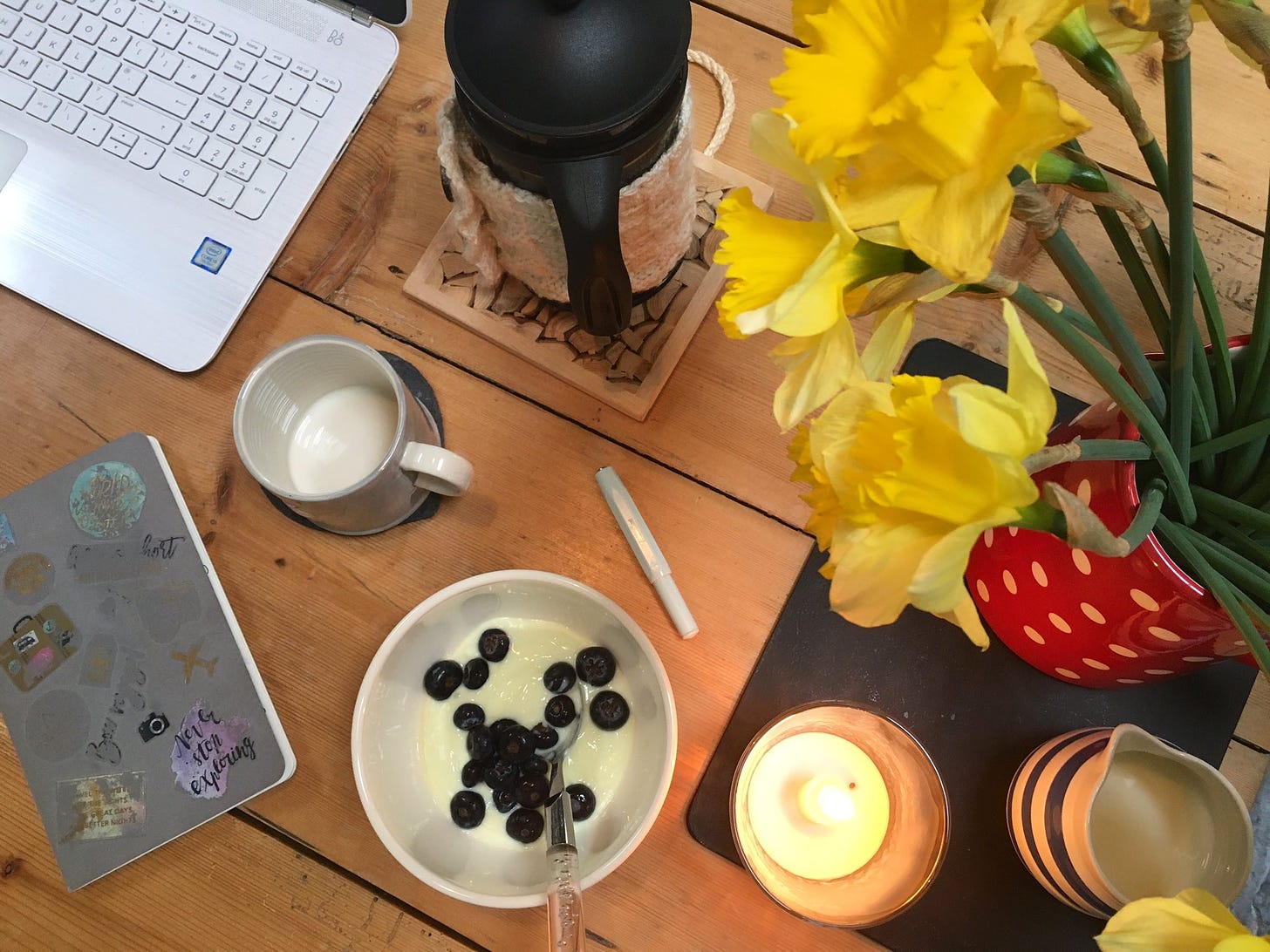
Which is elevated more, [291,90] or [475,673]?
[291,90]

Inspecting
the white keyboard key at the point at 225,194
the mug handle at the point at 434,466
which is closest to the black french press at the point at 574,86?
the mug handle at the point at 434,466

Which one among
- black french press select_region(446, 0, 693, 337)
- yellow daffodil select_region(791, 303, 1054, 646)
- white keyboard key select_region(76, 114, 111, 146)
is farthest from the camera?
white keyboard key select_region(76, 114, 111, 146)

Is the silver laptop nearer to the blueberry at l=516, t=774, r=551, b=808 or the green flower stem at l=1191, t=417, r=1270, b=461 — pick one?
the blueberry at l=516, t=774, r=551, b=808

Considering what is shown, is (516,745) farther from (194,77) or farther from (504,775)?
(194,77)

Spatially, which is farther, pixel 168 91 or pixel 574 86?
pixel 168 91

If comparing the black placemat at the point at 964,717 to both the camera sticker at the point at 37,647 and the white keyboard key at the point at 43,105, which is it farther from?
the white keyboard key at the point at 43,105

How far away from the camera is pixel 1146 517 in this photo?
0.26 meters

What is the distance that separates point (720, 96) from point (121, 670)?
52cm

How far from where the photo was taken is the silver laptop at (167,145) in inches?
21.9

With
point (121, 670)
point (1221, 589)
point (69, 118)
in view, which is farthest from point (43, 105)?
point (1221, 589)

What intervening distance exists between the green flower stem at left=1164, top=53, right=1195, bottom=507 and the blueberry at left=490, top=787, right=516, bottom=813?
37 cm

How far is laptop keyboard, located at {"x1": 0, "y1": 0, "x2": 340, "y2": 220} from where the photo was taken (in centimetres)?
56

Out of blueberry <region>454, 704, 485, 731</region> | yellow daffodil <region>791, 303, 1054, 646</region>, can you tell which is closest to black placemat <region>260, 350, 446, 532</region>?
blueberry <region>454, 704, 485, 731</region>

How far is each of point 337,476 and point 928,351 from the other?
37 cm
